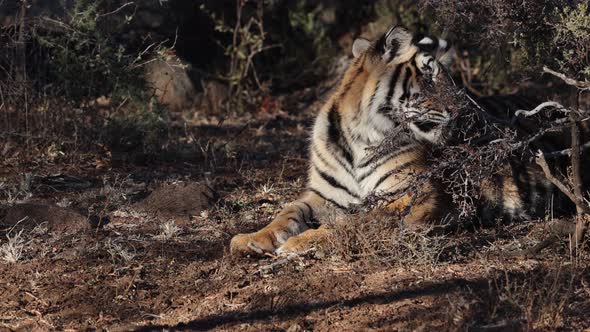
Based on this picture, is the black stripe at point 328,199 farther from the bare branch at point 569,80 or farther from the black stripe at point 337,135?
the bare branch at point 569,80

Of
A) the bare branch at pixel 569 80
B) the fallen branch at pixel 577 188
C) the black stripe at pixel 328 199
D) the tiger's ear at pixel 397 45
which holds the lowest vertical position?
the black stripe at pixel 328 199

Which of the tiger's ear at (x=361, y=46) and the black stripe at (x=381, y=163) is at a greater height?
the tiger's ear at (x=361, y=46)

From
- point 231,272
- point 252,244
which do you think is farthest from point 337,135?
point 231,272

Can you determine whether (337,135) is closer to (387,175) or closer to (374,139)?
(374,139)

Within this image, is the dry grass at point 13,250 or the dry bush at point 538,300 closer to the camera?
the dry bush at point 538,300

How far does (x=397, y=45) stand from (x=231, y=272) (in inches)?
66.4

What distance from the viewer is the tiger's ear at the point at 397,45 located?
18.0ft

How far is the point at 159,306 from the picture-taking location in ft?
15.0

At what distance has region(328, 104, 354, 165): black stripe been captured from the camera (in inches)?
224

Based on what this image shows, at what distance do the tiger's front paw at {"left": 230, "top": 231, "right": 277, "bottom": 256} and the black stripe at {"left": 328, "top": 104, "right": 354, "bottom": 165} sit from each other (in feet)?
2.44

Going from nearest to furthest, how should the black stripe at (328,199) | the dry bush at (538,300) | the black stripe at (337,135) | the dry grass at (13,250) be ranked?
the dry bush at (538,300) < the dry grass at (13,250) < the black stripe at (337,135) < the black stripe at (328,199)

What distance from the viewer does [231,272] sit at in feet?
16.0

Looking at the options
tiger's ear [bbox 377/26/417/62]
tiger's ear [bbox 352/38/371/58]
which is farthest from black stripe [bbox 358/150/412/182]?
tiger's ear [bbox 352/38/371/58]

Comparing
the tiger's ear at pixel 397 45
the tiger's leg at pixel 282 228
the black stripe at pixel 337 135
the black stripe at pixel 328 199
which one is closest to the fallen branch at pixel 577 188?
the tiger's ear at pixel 397 45
